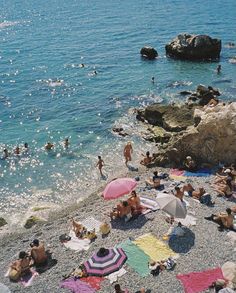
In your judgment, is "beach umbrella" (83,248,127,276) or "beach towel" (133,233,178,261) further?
"beach towel" (133,233,178,261)

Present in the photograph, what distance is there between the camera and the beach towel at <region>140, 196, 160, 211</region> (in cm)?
2242

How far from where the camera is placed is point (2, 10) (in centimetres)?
10056

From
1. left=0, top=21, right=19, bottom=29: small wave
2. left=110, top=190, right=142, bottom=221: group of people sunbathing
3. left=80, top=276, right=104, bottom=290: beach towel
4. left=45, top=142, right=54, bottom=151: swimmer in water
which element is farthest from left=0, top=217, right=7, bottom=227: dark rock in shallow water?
left=0, top=21, right=19, bottom=29: small wave

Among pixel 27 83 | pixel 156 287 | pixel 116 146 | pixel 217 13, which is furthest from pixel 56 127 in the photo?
pixel 217 13

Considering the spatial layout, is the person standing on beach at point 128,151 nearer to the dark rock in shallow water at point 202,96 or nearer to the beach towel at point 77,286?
the dark rock in shallow water at point 202,96

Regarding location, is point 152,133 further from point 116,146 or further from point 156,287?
point 156,287

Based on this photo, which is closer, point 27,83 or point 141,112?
point 141,112

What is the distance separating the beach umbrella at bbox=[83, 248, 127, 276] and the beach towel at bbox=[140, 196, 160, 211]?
4085 millimetres

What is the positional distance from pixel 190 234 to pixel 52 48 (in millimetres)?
48626

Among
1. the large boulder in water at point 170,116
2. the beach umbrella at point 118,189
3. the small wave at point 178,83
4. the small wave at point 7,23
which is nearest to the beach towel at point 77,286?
the beach umbrella at point 118,189

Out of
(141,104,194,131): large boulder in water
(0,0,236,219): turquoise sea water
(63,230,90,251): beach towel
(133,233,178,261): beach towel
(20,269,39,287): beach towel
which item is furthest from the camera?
(141,104,194,131): large boulder in water

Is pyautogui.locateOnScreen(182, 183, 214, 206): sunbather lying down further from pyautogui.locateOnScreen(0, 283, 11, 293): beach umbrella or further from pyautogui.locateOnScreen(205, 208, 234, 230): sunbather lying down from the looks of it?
pyautogui.locateOnScreen(0, 283, 11, 293): beach umbrella

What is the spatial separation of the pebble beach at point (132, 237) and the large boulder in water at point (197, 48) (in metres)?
30.0

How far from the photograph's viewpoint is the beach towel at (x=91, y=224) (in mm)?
22050
